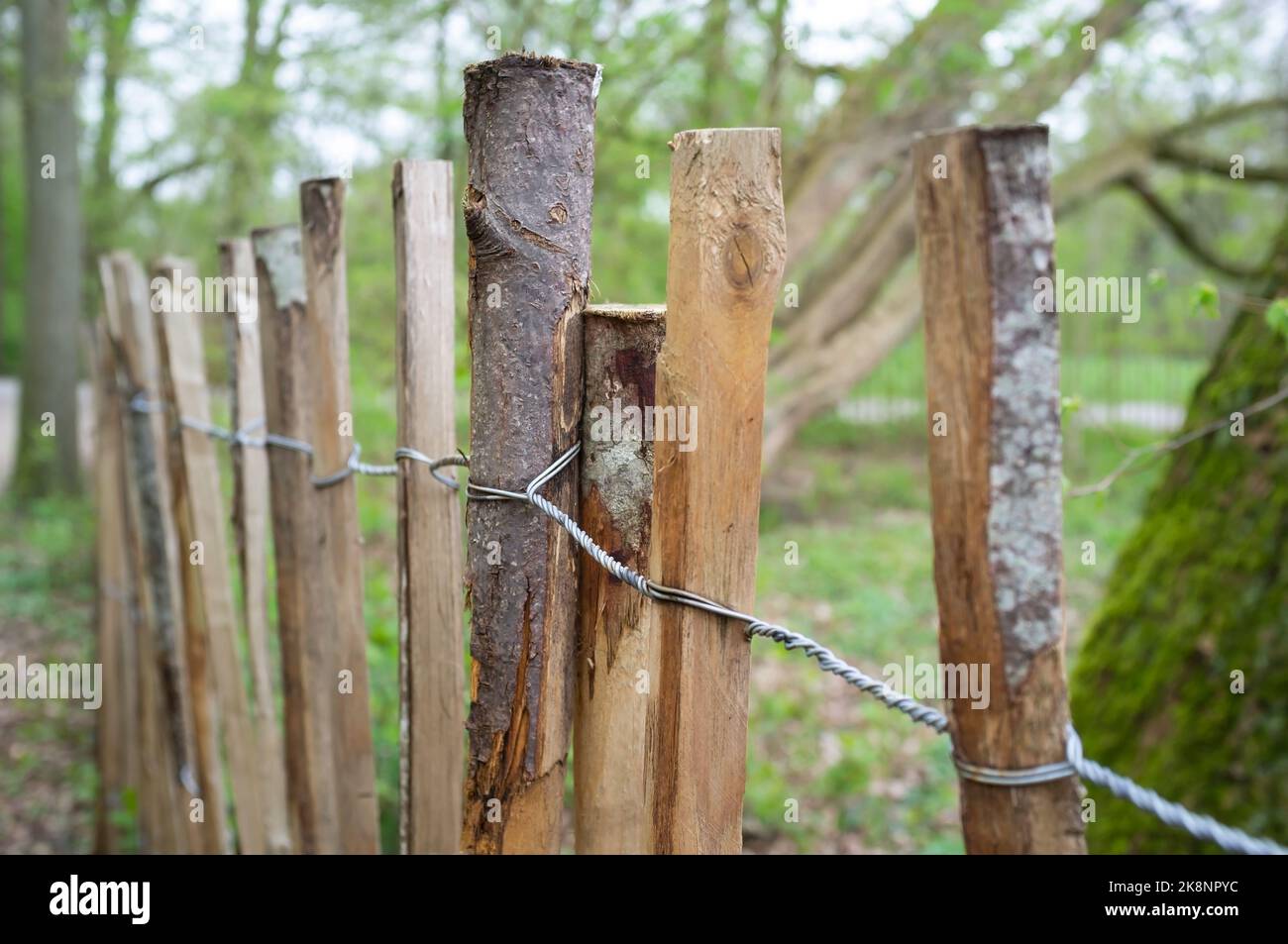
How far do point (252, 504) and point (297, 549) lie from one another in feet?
1.68

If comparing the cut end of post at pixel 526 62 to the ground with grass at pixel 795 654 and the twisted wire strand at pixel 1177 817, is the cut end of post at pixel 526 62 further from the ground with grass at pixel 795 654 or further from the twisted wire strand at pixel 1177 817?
the ground with grass at pixel 795 654

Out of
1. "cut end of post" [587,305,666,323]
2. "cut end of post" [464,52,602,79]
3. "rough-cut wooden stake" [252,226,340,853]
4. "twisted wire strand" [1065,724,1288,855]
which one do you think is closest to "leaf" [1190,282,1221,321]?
"cut end of post" [587,305,666,323]

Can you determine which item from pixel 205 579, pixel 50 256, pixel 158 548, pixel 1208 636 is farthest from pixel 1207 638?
pixel 50 256

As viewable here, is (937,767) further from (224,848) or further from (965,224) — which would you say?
(965,224)

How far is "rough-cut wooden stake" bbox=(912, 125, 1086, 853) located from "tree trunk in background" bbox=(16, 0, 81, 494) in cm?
1035

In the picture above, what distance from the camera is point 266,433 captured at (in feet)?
8.16

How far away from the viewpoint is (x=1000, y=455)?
100 cm

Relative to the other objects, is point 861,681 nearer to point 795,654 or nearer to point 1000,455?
point 1000,455

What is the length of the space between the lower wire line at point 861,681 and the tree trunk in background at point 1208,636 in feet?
5.75

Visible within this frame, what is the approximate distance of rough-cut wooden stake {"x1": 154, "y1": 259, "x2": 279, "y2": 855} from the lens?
2967 mm

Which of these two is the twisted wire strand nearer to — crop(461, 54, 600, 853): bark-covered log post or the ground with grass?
crop(461, 54, 600, 853): bark-covered log post

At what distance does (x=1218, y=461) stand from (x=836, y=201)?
12.6 ft
